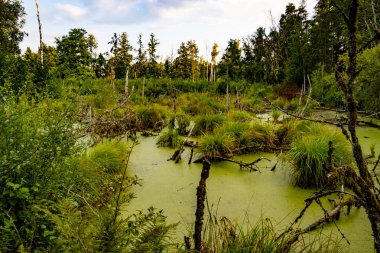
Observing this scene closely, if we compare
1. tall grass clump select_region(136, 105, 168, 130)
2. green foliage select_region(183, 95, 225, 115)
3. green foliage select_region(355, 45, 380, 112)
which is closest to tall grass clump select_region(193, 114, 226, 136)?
tall grass clump select_region(136, 105, 168, 130)

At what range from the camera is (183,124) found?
19.6 feet

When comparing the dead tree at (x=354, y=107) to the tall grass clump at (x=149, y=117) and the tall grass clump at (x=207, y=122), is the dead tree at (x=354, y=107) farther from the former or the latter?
the tall grass clump at (x=149, y=117)

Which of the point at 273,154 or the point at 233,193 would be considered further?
the point at 273,154

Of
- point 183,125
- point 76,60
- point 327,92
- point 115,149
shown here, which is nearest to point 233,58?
point 327,92

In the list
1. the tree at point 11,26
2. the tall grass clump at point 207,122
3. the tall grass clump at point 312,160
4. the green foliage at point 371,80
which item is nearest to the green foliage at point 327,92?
the green foliage at point 371,80

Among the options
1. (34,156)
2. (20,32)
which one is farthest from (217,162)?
(20,32)

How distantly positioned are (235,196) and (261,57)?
22.7 meters

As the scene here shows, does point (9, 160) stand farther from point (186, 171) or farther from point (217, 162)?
point (217, 162)

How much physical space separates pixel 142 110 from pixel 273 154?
3.24 meters

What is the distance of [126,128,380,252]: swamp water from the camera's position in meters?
2.34

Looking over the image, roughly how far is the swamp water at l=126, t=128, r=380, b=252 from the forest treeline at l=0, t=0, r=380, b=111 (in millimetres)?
1223

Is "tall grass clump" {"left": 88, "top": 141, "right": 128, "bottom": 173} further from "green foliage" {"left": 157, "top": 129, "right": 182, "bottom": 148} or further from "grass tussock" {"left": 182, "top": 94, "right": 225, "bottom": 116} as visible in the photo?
"grass tussock" {"left": 182, "top": 94, "right": 225, "bottom": 116}

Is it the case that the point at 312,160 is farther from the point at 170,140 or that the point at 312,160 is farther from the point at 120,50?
the point at 120,50

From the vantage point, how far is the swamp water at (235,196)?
2344mm
